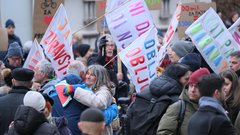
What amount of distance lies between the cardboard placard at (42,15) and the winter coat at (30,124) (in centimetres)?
635

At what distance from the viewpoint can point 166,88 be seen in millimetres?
8242

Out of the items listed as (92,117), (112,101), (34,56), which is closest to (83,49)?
(34,56)

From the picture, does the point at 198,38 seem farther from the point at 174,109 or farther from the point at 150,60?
the point at 174,109

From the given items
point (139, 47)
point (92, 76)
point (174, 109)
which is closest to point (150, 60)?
point (139, 47)

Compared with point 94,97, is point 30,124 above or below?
above

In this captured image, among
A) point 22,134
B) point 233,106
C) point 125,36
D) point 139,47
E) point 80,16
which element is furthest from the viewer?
point 80,16

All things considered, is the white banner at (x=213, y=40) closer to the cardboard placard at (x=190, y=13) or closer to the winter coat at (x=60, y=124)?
the winter coat at (x=60, y=124)

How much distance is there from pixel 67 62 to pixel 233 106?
398 centimetres

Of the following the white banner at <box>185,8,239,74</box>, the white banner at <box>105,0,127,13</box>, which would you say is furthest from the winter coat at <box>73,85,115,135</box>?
the white banner at <box>105,0,127,13</box>

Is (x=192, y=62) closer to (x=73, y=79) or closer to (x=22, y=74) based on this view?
(x=73, y=79)

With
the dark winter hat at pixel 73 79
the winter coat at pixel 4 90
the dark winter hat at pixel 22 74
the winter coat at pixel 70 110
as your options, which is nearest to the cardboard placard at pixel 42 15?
the winter coat at pixel 4 90

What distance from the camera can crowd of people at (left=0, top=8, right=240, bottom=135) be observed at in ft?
22.6

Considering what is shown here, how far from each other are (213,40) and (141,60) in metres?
1.03

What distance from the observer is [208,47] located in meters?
10.5
